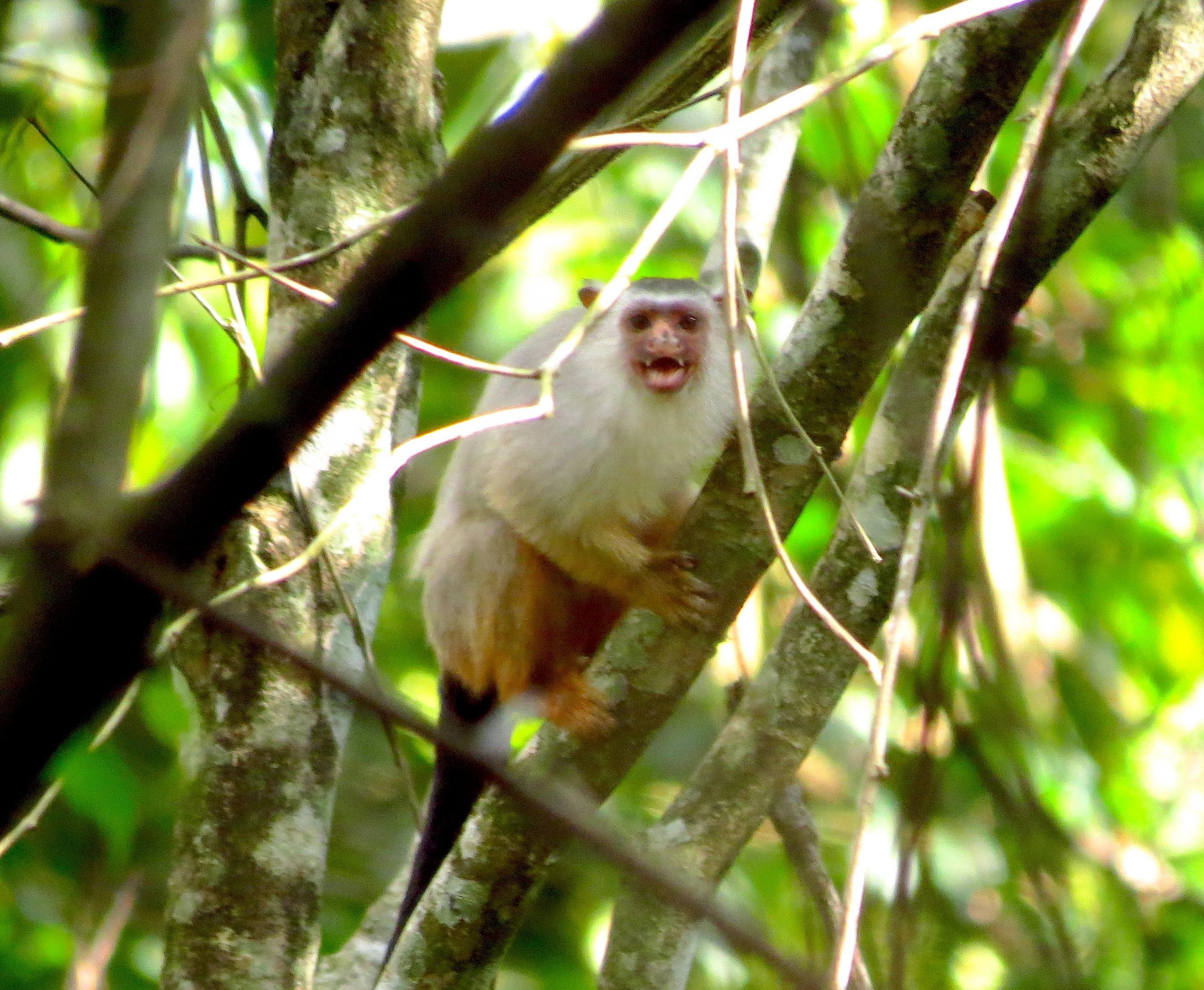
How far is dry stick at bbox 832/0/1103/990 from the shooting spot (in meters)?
1.50

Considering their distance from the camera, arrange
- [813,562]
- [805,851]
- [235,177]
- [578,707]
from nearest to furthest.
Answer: [578,707] → [805,851] → [235,177] → [813,562]

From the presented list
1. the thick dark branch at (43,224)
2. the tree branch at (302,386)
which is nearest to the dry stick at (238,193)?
the thick dark branch at (43,224)

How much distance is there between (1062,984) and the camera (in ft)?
5.55

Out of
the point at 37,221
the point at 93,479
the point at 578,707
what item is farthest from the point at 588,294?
the point at 93,479

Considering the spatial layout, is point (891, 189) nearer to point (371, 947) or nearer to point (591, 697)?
point (591, 697)

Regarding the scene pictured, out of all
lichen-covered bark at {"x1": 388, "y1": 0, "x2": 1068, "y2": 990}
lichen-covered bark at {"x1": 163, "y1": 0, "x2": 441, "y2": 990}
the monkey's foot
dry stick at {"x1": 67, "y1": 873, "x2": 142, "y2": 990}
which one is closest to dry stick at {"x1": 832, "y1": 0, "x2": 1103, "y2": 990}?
lichen-covered bark at {"x1": 388, "y1": 0, "x2": 1068, "y2": 990}

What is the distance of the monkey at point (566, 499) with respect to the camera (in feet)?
12.2

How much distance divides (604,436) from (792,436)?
50.0 inches

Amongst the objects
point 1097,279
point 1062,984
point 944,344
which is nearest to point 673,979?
point 1062,984

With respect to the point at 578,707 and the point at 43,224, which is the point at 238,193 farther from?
the point at 578,707

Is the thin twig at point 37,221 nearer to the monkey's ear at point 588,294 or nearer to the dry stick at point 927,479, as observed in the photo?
the dry stick at point 927,479

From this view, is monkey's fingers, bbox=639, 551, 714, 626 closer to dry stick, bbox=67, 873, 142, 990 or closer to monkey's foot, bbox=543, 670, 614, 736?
monkey's foot, bbox=543, 670, 614, 736

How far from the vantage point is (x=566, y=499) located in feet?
12.2

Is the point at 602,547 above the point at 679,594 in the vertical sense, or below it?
above
